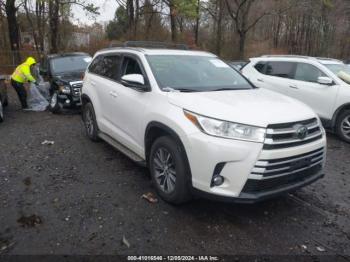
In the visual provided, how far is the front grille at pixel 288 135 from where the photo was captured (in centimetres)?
318

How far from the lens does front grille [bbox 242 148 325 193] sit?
316 centimetres

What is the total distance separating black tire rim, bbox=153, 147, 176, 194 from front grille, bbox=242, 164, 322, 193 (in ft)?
3.00

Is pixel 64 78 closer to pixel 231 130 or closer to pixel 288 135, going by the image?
pixel 231 130

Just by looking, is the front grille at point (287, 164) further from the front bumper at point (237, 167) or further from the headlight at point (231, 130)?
the headlight at point (231, 130)

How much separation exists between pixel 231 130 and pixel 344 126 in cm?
477

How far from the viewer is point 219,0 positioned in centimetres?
2850

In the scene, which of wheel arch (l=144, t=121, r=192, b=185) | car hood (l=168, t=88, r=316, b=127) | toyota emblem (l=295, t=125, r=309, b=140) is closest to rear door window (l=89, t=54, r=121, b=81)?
wheel arch (l=144, t=121, r=192, b=185)

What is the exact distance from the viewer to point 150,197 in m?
4.14

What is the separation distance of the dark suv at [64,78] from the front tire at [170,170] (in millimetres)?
5612

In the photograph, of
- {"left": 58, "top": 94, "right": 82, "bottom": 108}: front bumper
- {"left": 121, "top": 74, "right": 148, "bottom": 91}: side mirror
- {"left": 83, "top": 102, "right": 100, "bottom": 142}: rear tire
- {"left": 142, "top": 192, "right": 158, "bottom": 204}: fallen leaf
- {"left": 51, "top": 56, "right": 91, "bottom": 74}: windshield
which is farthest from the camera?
{"left": 51, "top": 56, "right": 91, "bottom": 74}: windshield

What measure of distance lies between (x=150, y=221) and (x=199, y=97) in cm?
150

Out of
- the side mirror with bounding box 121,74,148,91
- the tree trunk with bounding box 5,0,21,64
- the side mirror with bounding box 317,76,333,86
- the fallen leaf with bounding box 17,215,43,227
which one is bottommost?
the fallen leaf with bounding box 17,215,43,227

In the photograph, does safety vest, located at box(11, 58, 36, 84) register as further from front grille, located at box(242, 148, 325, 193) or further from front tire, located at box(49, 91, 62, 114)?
front grille, located at box(242, 148, 325, 193)

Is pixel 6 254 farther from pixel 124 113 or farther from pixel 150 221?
pixel 124 113
